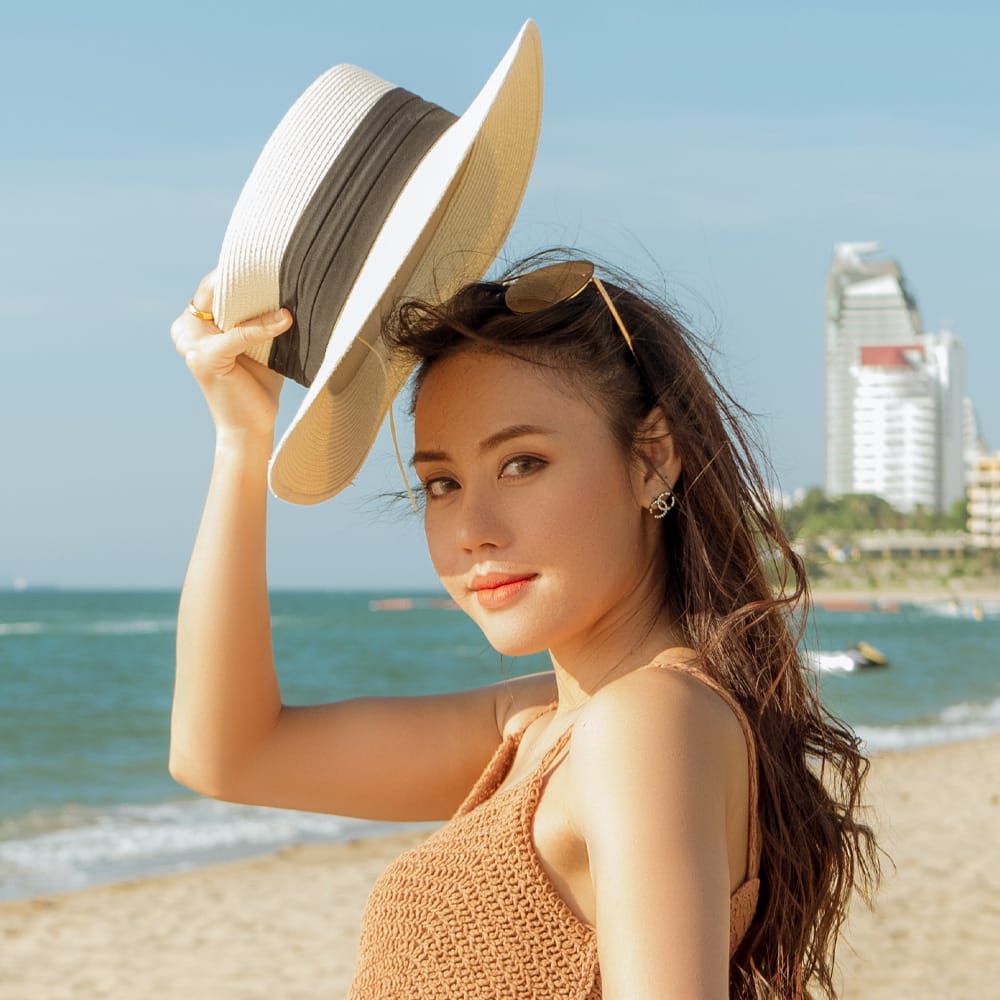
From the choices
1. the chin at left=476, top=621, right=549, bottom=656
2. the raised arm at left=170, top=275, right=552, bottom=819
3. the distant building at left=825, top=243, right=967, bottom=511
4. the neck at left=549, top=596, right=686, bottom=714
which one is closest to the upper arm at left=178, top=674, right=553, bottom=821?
the raised arm at left=170, top=275, right=552, bottom=819

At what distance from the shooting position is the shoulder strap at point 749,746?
4.40ft

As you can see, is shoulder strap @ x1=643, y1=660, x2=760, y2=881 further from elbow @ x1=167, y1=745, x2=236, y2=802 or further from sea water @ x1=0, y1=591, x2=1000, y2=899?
elbow @ x1=167, y1=745, x2=236, y2=802

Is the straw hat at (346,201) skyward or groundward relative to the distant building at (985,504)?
skyward

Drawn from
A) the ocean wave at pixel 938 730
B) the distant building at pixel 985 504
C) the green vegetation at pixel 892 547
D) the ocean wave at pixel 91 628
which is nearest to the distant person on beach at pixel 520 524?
the ocean wave at pixel 938 730

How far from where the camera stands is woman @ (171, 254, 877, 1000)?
1279 mm

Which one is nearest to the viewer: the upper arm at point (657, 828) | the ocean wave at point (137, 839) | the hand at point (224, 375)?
the upper arm at point (657, 828)

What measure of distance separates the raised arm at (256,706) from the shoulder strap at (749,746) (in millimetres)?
499

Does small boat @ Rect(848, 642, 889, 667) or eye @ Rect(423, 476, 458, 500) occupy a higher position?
eye @ Rect(423, 476, 458, 500)

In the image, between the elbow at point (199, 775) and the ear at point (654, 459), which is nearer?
the ear at point (654, 459)

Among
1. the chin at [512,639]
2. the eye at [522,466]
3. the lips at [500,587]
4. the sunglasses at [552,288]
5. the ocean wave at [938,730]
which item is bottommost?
the ocean wave at [938,730]

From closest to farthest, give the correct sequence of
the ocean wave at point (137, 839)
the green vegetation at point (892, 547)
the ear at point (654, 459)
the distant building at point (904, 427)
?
the ear at point (654, 459) < the ocean wave at point (137, 839) < the green vegetation at point (892, 547) < the distant building at point (904, 427)

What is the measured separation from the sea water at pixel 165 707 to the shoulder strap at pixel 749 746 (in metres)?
0.37

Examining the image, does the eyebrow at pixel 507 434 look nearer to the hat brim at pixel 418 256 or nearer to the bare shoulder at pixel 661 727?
the hat brim at pixel 418 256

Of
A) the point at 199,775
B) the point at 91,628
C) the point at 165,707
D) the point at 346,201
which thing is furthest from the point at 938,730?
the point at 91,628
